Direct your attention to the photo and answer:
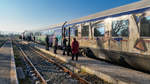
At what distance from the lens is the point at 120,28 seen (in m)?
6.80

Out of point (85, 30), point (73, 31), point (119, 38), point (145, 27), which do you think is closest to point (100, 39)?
point (119, 38)

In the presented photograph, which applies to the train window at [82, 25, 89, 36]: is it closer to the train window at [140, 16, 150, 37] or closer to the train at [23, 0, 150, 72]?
the train at [23, 0, 150, 72]

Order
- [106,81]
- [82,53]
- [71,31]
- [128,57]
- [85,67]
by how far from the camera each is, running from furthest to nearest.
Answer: [71,31]
[82,53]
[85,67]
[128,57]
[106,81]

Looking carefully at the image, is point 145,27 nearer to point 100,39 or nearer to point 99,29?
point 100,39

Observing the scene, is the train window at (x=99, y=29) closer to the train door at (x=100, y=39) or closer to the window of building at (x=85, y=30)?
the train door at (x=100, y=39)

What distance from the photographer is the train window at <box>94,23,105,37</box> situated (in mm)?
7962

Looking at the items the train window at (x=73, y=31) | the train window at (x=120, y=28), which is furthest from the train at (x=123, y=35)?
the train window at (x=73, y=31)

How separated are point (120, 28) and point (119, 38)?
52 cm

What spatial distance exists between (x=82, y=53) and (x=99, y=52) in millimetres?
2668

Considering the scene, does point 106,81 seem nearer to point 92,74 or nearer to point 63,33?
point 92,74

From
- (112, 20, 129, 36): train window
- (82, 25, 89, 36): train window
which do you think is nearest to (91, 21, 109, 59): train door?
(112, 20, 129, 36): train window

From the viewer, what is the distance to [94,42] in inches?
344

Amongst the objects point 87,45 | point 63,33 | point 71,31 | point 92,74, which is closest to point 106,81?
point 92,74

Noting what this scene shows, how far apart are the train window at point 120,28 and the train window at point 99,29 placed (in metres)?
0.83
